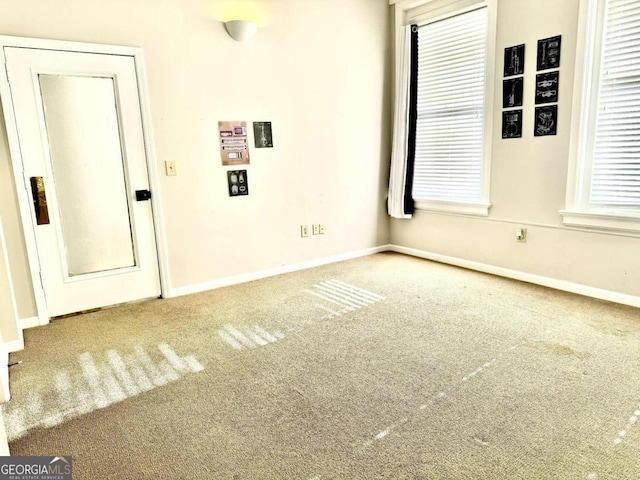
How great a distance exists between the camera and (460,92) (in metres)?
4.13

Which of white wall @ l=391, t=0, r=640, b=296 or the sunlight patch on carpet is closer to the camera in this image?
the sunlight patch on carpet

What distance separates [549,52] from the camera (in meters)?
3.37

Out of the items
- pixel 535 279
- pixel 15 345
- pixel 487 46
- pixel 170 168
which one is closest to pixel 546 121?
pixel 487 46

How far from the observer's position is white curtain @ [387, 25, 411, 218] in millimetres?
4454

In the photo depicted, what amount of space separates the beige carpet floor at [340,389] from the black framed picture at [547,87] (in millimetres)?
1593

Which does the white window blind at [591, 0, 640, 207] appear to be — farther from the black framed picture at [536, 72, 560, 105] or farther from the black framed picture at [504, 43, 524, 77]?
the black framed picture at [504, 43, 524, 77]

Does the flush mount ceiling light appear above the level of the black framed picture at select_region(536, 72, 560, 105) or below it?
above

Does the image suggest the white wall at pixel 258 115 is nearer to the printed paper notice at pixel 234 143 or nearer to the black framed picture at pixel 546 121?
the printed paper notice at pixel 234 143

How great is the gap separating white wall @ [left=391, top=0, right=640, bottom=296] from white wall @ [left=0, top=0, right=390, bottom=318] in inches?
53.2

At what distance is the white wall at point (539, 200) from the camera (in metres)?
3.24

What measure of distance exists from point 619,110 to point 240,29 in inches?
121

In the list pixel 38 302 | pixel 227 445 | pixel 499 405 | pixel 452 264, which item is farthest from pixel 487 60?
pixel 38 302

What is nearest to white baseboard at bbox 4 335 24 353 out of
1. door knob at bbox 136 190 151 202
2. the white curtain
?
door knob at bbox 136 190 151 202

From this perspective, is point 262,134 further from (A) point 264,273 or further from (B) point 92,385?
(B) point 92,385
